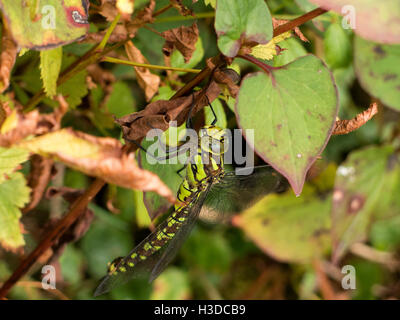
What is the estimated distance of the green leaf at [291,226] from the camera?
4.83ft

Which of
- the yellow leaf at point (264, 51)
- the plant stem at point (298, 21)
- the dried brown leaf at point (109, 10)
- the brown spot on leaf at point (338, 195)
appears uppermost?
the dried brown leaf at point (109, 10)

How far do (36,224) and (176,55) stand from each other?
2.10 feet

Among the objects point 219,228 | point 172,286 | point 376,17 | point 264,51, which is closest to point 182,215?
point 264,51

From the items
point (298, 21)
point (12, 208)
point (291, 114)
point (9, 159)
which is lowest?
point (12, 208)

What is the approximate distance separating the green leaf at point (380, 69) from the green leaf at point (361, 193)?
0.24m

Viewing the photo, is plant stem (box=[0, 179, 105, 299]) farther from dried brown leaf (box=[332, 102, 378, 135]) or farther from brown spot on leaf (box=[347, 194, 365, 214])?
brown spot on leaf (box=[347, 194, 365, 214])

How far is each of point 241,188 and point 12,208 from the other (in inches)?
20.4

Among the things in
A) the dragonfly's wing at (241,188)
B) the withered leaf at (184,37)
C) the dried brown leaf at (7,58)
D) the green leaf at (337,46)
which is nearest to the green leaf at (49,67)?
the dried brown leaf at (7,58)

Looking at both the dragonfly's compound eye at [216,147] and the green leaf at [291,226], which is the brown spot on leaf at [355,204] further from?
the dragonfly's compound eye at [216,147]

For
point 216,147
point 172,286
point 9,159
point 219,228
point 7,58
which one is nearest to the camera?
point 7,58

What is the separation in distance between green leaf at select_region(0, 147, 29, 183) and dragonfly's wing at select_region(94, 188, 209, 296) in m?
0.28

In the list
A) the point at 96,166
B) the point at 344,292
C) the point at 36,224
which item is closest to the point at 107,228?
the point at 36,224

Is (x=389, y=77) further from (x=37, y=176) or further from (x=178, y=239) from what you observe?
(x=37, y=176)

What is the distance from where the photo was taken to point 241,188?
1104 millimetres
